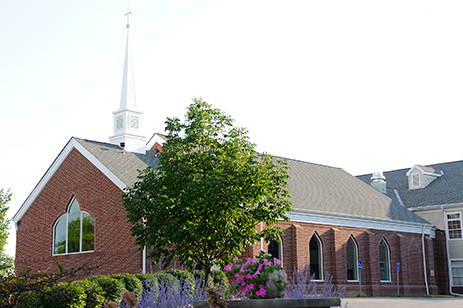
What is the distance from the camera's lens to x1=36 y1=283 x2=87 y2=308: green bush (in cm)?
1303

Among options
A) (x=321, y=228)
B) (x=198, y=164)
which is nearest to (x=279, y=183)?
(x=198, y=164)

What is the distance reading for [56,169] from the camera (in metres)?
30.6

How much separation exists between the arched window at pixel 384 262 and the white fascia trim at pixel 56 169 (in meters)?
19.4

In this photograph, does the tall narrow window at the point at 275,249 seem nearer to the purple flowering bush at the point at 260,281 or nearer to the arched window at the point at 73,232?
the arched window at the point at 73,232

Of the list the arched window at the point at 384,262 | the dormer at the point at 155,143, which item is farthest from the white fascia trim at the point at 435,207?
the dormer at the point at 155,143

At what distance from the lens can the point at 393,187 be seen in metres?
49.3

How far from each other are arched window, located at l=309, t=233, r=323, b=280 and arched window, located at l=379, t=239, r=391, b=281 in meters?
6.13

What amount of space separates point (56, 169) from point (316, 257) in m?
16.2

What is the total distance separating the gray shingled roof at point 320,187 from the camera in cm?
2881

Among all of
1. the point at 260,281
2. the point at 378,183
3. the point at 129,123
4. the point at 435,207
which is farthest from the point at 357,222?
the point at 260,281

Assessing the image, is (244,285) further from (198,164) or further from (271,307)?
(198,164)

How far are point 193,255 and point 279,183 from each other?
12.8ft

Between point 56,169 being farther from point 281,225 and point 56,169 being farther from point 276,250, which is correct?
point 276,250

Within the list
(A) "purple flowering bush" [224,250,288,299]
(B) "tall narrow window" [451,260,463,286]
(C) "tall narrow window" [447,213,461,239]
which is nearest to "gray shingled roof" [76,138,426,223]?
(C) "tall narrow window" [447,213,461,239]
